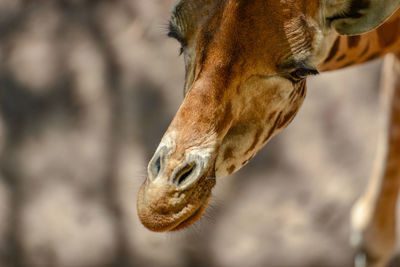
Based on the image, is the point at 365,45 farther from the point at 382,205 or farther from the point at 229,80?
the point at 382,205

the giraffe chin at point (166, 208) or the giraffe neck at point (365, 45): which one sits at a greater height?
the giraffe chin at point (166, 208)

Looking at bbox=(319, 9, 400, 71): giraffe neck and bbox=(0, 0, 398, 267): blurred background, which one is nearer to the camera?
bbox=(319, 9, 400, 71): giraffe neck

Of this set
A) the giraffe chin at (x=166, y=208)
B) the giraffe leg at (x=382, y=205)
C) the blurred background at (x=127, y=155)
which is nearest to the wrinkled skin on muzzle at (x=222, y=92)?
the giraffe chin at (x=166, y=208)

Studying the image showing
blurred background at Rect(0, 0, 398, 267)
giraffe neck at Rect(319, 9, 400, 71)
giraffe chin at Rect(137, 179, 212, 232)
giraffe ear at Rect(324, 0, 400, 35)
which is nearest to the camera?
giraffe chin at Rect(137, 179, 212, 232)

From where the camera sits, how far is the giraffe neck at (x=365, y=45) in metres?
2.34

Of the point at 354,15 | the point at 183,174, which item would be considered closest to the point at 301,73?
the point at 354,15

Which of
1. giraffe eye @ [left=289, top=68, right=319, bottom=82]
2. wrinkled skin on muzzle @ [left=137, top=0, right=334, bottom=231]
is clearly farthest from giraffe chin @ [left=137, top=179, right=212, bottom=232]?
giraffe eye @ [left=289, top=68, right=319, bottom=82]

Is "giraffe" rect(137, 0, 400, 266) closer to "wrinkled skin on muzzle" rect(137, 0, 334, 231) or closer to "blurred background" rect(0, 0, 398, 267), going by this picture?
"wrinkled skin on muzzle" rect(137, 0, 334, 231)

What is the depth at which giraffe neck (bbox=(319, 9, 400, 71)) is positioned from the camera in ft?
7.68

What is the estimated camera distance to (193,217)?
1.92 m

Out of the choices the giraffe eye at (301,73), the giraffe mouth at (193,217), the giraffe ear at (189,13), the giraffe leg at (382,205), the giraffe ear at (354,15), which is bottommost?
the giraffe leg at (382,205)

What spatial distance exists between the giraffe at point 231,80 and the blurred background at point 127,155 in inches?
98.1

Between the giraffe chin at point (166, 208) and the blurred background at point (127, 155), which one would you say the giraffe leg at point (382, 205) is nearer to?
the blurred background at point (127, 155)

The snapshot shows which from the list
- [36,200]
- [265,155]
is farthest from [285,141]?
[36,200]
